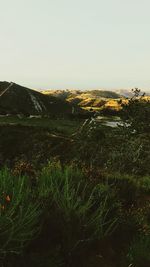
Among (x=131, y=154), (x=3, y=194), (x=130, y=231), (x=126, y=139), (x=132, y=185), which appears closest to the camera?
(x=3, y=194)

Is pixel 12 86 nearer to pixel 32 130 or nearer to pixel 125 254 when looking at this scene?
pixel 32 130

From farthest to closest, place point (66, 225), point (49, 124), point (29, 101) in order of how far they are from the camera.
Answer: point (29, 101)
point (49, 124)
point (66, 225)

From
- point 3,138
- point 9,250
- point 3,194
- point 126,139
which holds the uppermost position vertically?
point 3,194

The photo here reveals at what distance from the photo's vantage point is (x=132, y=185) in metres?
8.39

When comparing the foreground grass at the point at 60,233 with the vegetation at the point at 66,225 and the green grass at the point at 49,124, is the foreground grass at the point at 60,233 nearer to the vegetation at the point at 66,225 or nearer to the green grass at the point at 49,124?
the vegetation at the point at 66,225

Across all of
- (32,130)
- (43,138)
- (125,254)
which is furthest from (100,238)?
(32,130)

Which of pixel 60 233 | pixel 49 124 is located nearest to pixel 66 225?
pixel 60 233

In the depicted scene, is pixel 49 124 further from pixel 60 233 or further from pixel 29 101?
pixel 60 233

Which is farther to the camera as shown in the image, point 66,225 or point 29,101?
point 29,101

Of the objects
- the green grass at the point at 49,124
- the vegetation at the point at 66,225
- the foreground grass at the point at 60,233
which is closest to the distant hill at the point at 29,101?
the green grass at the point at 49,124

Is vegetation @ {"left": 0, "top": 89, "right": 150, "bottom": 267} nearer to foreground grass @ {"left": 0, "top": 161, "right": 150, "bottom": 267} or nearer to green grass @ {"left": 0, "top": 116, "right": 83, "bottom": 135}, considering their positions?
foreground grass @ {"left": 0, "top": 161, "right": 150, "bottom": 267}

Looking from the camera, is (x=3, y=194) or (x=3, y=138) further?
(x=3, y=138)

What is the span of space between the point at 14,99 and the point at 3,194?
229 ft

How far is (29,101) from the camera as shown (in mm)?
74625
